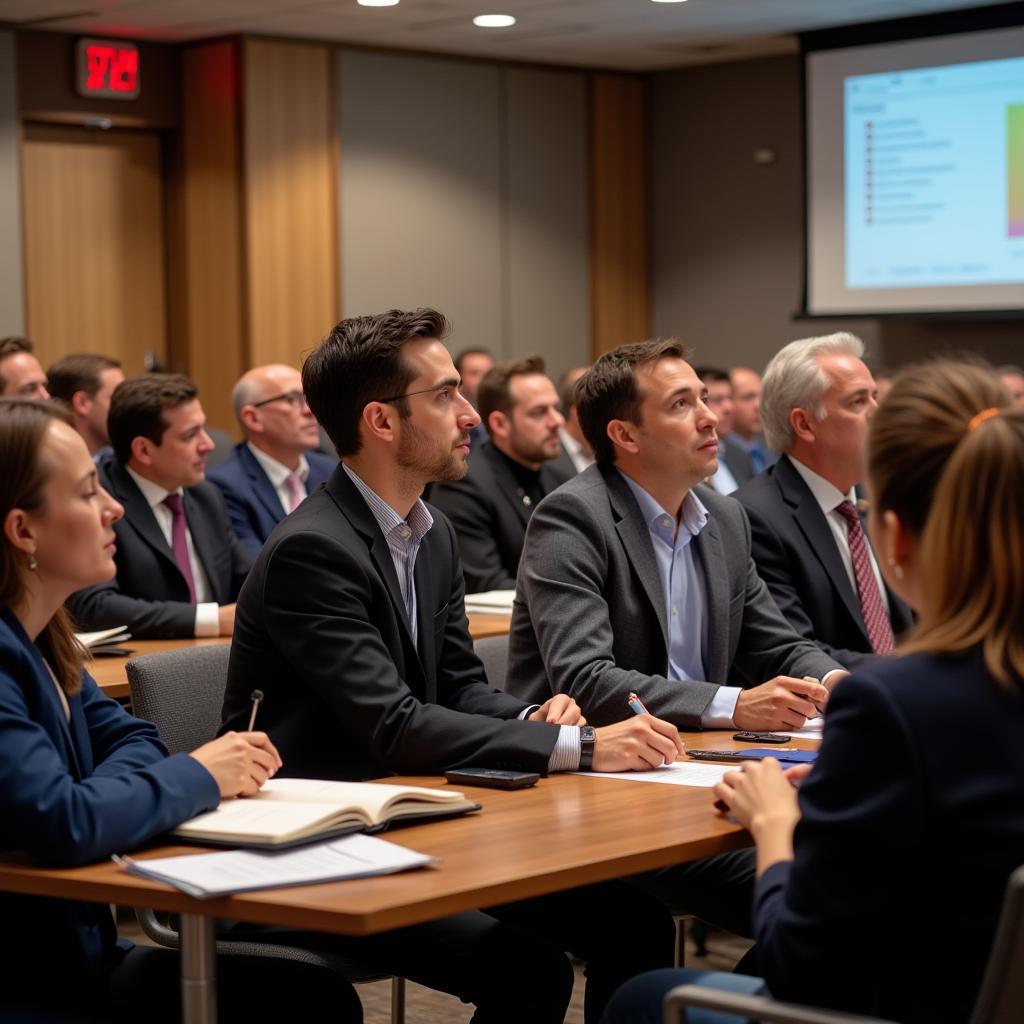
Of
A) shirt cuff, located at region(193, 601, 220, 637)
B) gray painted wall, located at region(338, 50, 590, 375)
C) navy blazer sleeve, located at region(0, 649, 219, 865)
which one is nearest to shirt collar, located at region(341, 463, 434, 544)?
navy blazer sleeve, located at region(0, 649, 219, 865)

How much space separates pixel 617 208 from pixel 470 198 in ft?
4.01

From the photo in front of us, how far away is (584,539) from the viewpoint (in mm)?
3182

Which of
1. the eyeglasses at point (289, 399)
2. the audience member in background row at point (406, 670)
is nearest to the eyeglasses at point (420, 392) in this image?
the audience member in background row at point (406, 670)

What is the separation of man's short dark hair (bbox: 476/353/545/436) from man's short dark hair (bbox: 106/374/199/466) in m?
1.60

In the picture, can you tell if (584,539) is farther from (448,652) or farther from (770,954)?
(770,954)

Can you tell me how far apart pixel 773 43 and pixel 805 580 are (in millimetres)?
6646

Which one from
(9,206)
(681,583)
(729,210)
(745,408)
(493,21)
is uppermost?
(493,21)

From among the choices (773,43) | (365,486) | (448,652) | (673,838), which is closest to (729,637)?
(448,652)

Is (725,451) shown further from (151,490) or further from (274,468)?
(151,490)

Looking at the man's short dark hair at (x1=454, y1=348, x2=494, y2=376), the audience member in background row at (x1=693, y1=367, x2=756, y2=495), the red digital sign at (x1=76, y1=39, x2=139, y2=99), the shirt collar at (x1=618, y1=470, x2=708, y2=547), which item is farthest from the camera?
the man's short dark hair at (x1=454, y1=348, x2=494, y2=376)

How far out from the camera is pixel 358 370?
2.91m

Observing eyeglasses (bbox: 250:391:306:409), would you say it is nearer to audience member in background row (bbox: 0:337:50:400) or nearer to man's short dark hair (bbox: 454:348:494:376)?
audience member in background row (bbox: 0:337:50:400)

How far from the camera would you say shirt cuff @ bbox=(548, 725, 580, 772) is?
259 centimetres

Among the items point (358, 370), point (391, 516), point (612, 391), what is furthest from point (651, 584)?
point (358, 370)
